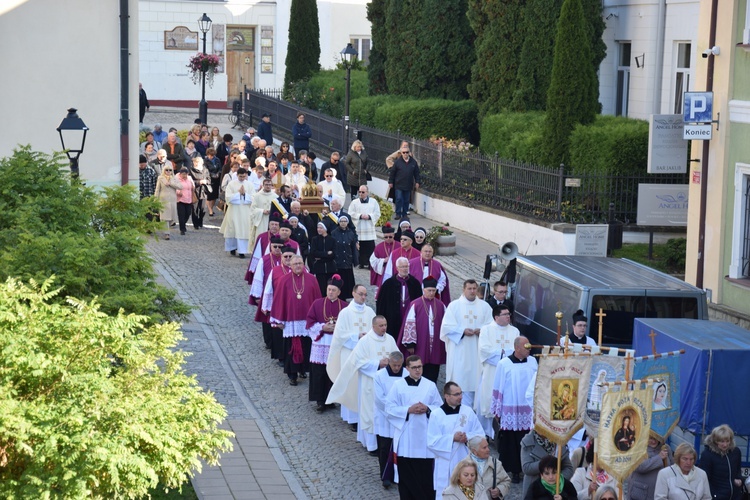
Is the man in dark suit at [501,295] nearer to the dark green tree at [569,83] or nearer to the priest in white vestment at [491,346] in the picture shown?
the priest in white vestment at [491,346]

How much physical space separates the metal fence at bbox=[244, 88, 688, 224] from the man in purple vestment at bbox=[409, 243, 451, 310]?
19.3ft

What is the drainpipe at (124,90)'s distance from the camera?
19594 millimetres

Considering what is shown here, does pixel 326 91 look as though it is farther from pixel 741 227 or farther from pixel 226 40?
pixel 741 227

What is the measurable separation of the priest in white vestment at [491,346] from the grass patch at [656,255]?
7.88m

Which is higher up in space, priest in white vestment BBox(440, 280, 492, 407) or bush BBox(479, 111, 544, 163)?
bush BBox(479, 111, 544, 163)

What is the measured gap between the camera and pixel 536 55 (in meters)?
27.2


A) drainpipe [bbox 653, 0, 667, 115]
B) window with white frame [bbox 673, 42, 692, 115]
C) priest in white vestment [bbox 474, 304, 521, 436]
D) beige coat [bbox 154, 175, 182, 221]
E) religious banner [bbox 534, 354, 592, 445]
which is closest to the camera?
religious banner [bbox 534, 354, 592, 445]

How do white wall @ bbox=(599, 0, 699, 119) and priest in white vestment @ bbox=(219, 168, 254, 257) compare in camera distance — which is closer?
priest in white vestment @ bbox=(219, 168, 254, 257)

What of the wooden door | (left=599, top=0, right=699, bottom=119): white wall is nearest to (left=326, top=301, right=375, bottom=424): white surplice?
(left=599, top=0, right=699, bottom=119): white wall

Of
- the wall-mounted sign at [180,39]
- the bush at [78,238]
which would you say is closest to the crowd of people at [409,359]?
the bush at [78,238]

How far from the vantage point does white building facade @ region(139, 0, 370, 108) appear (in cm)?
4566

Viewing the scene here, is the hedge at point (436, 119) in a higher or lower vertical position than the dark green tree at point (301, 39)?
lower

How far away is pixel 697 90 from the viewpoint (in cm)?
1862

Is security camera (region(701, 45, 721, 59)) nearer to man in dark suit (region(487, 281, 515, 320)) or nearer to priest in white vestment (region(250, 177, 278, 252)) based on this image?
man in dark suit (region(487, 281, 515, 320))
